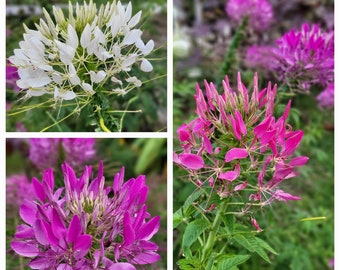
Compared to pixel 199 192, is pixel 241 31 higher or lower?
higher

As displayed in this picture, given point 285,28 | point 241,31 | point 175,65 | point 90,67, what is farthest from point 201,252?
point 285,28

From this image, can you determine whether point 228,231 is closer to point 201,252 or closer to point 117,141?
point 201,252

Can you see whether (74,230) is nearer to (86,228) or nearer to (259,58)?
(86,228)

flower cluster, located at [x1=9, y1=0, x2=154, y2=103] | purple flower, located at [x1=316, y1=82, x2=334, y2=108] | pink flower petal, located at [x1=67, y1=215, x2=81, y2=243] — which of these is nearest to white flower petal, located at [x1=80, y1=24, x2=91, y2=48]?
flower cluster, located at [x1=9, y1=0, x2=154, y2=103]

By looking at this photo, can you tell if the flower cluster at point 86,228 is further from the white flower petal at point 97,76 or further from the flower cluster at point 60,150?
the flower cluster at point 60,150

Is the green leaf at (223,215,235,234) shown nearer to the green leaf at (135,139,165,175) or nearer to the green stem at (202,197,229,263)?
the green stem at (202,197,229,263)

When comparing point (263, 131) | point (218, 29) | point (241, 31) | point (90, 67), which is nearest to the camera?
point (263, 131)
